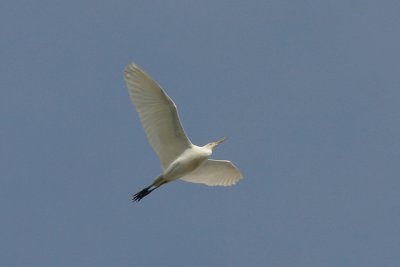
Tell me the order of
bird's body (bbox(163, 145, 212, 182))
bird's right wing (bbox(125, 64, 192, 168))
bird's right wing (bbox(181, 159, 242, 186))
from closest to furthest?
1. bird's right wing (bbox(125, 64, 192, 168))
2. bird's body (bbox(163, 145, 212, 182))
3. bird's right wing (bbox(181, 159, 242, 186))

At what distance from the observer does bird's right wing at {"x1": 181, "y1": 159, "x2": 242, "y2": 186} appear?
3196cm

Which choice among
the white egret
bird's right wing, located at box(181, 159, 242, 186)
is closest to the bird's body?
the white egret

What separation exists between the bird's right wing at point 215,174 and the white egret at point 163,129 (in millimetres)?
1103

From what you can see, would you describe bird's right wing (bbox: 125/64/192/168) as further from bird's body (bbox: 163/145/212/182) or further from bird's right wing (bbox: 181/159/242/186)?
bird's right wing (bbox: 181/159/242/186)

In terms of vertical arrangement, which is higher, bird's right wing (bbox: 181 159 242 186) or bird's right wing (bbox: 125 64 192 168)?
bird's right wing (bbox: 125 64 192 168)

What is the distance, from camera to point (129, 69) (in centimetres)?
2944

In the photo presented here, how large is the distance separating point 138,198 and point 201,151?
239 cm

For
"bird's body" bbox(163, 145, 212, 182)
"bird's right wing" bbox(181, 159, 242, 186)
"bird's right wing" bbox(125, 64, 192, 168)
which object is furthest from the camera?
"bird's right wing" bbox(181, 159, 242, 186)

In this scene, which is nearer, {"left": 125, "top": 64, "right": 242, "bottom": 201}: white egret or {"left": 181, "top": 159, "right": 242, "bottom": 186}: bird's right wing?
{"left": 125, "top": 64, "right": 242, "bottom": 201}: white egret

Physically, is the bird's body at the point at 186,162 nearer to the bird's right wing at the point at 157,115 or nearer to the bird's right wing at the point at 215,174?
the bird's right wing at the point at 157,115

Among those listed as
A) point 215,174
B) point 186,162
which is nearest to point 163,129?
point 186,162

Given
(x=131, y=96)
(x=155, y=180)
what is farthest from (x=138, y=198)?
(x=131, y=96)

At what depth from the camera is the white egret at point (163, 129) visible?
29578 mm

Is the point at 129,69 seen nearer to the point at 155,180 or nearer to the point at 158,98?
the point at 158,98
